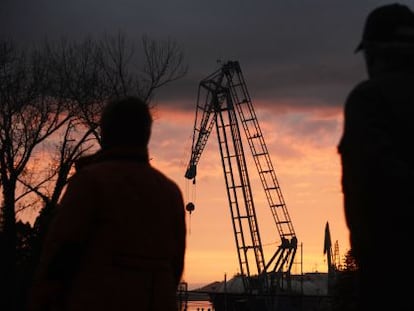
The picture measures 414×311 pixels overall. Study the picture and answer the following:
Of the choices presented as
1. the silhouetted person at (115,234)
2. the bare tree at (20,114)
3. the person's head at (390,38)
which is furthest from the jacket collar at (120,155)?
the bare tree at (20,114)

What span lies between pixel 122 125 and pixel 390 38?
1.46 m

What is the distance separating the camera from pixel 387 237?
2.67m

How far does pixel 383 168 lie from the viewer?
2717 millimetres

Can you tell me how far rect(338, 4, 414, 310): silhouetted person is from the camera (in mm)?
2656

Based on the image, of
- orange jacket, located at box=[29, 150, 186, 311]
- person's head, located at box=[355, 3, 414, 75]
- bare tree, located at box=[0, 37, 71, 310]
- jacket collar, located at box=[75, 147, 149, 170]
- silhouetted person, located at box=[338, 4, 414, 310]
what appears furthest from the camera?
bare tree, located at box=[0, 37, 71, 310]

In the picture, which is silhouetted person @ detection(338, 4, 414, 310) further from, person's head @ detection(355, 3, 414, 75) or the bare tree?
the bare tree

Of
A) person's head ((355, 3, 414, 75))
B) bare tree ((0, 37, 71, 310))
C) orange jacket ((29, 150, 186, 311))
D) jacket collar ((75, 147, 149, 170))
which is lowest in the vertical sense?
orange jacket ((29, 150, 186, 311))

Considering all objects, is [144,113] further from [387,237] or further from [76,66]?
[76,66]

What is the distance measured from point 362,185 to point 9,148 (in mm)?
40561

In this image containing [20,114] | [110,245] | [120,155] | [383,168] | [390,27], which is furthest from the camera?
[20,114]

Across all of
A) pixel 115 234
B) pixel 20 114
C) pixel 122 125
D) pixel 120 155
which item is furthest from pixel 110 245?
pixel 20 114

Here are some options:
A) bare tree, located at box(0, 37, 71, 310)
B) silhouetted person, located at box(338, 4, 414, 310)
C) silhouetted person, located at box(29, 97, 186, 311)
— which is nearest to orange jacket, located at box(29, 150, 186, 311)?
silhouetted person, located at box(29, 97, 186, 311)

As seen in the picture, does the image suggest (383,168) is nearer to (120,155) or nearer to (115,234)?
(115,234)

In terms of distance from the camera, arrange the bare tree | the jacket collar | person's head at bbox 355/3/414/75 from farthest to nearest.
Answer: the bare tree, the jacket collar, person's head at bbox 355/3/414/75
